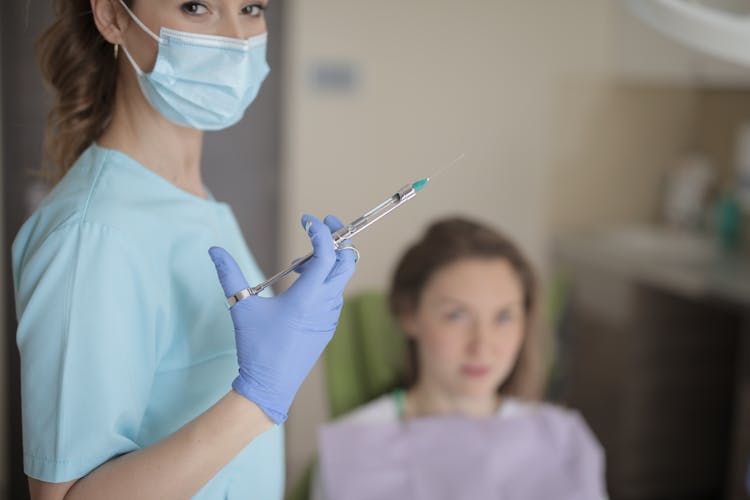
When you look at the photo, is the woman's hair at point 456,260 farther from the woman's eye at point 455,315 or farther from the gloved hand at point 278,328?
the gloved hand at point 278,328

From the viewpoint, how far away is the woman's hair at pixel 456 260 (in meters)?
1.40

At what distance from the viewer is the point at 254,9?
0.77 meters

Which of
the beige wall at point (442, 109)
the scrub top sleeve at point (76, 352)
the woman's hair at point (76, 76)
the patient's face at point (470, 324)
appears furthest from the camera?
the beige wall at point (442, 109)

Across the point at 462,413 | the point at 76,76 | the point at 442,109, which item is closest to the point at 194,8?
the point at 76,76

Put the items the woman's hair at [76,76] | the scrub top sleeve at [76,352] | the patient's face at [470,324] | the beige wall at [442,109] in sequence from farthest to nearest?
1. the beige wall at [442,109]
2. the patient's face at [470,324]
3. the woman's hair at [76,76]
4. the scrub top sleeve at [76,352]

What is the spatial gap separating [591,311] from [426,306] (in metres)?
1.34

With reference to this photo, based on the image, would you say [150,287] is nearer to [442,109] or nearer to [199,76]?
[199,76]

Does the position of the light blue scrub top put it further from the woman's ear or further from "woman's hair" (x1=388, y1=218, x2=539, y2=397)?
"woman's hair" (x1=388, y1=218, x2=539, y2=397)

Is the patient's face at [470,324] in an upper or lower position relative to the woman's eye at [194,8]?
lower

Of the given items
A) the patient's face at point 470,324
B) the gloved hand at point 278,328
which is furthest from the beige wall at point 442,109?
the gloved hand at point 278,328

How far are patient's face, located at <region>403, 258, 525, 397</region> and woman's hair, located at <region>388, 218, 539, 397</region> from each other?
0.02m

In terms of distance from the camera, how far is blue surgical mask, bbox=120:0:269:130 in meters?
0.72

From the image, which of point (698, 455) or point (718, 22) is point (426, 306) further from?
point (698, 455)

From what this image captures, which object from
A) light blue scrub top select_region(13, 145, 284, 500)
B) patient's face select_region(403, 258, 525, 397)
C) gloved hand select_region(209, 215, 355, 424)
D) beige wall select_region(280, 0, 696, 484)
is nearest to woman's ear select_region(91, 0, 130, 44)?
light blue scrub top select_region(13, 145, 284, 500)
